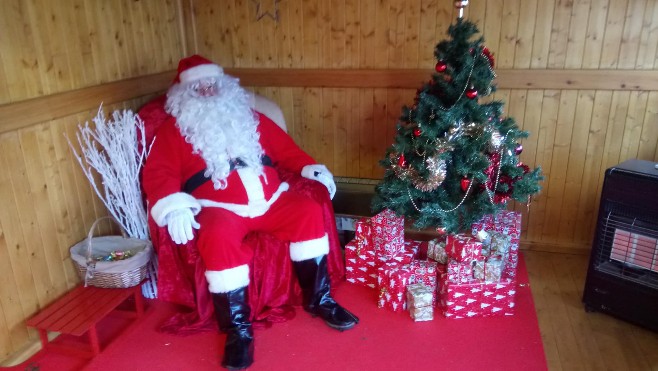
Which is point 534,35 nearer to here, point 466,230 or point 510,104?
point 510,104

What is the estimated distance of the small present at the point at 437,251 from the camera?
2486mm

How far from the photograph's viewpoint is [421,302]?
2.34 m

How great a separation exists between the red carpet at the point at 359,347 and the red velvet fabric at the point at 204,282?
0.07 metres

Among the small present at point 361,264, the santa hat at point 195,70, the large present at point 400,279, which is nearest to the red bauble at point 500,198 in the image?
the large present at point 400,279

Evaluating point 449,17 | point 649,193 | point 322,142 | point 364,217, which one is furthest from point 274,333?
point 449,17

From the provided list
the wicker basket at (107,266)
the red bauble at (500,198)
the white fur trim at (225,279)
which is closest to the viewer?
the white fur trim at (225,279)

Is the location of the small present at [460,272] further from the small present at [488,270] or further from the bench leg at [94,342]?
the bench leg at [94,342]

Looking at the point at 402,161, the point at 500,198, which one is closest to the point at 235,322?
the point at 402,161

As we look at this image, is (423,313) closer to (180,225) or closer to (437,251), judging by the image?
(437,251)

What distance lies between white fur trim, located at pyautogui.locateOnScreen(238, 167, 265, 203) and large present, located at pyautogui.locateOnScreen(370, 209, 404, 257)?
0.60 m

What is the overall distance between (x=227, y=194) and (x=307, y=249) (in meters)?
0.47

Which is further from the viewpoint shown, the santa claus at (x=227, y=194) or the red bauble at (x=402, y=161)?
the red bauble at (x=402, y=161)

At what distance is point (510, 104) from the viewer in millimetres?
2895

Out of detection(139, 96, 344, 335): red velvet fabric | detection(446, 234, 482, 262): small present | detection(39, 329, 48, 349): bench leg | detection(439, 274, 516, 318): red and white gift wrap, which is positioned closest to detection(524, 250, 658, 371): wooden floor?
detection(439, 274, 516, 318): red and white gift wrap
